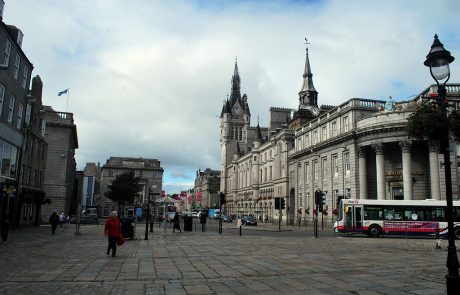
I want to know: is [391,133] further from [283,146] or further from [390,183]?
[283,146]

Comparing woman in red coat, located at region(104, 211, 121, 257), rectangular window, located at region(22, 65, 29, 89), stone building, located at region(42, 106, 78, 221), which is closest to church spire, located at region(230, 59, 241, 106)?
stone building, located at region(42, 106, 78, 221)

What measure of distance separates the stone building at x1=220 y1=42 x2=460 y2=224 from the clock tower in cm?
4483

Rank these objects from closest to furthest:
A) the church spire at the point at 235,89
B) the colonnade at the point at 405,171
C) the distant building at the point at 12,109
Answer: the distant building at the point at 12,109
the colonnade at the point at 405,171
the church spire at the point at 235,89

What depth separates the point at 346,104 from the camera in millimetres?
48719

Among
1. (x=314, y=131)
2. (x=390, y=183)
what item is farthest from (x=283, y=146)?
(x=390, y=183)

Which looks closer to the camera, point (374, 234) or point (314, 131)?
point (374, 234)

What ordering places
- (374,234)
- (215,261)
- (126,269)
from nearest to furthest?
(126,269) < (215,261) < (374,234)

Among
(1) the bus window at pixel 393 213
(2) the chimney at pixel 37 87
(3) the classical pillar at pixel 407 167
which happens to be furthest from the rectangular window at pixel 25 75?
(3) the classical pillar at pixel 407 167

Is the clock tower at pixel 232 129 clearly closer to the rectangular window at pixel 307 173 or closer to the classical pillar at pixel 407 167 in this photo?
the rectangular window at pixel 307 173

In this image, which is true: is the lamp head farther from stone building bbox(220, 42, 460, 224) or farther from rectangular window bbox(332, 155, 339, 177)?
rectangular window bbox(332, 155, 339, 177)

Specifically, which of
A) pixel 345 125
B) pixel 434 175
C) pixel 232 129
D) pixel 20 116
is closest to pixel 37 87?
pixel 20 116

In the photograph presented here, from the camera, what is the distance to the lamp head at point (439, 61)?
25.7ft

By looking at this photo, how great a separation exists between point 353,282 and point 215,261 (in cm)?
542

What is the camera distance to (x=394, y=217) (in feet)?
106
